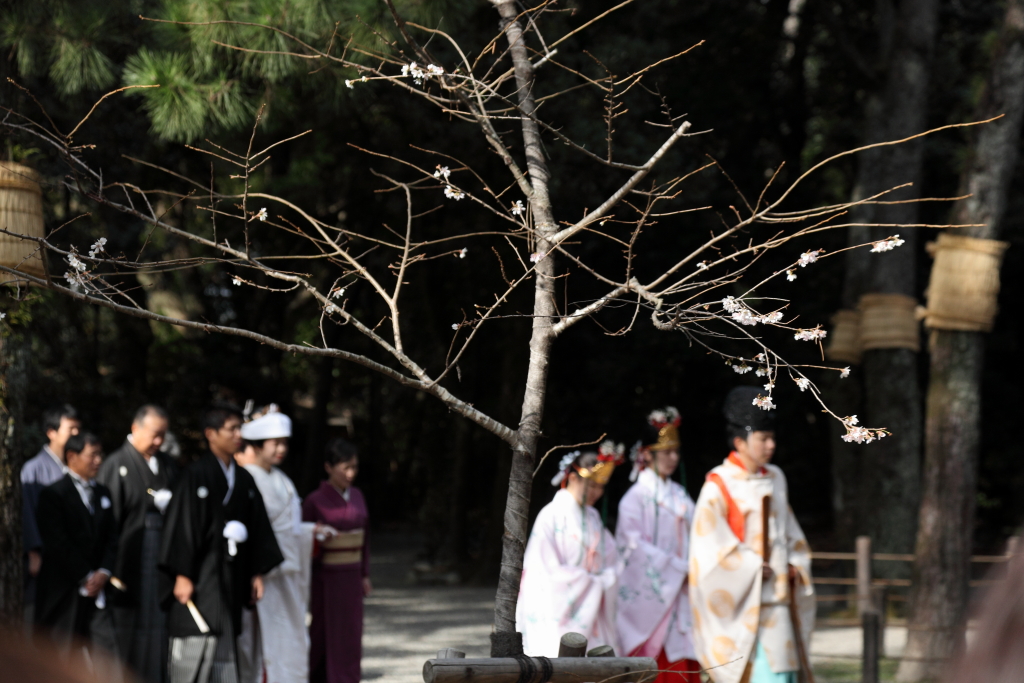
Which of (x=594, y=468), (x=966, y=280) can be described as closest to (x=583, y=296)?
(x=966, y=280)

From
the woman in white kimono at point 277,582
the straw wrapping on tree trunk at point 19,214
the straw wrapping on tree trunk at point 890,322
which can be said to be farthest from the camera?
the straw wrapping on tree trunk at point 890,322

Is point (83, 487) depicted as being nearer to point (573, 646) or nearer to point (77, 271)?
point (77, 271)

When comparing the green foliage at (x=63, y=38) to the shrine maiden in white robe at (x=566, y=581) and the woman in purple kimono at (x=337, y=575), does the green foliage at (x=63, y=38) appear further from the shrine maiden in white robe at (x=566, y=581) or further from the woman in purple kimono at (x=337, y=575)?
the shrine maiden in white robe at (x=566, y=581)

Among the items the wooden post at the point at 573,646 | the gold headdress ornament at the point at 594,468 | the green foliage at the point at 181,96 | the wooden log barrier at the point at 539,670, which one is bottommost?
the wooden log barrier at the point at 539,670

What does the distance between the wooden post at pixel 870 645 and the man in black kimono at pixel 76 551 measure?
4364 millimetres

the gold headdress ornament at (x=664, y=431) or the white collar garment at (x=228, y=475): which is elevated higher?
the gold headdress ornament at (x=664, y=431)

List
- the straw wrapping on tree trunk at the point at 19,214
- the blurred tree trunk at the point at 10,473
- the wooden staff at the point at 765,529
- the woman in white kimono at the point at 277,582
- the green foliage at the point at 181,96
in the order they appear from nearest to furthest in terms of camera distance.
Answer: the straw wrapping on tree trunk at the point at 19,214 < the blurred tree trunk at the point at 10,473 < the wooden staff at the point at 765,529 < the green foliage at the point at 181,96 < the woman in white kimono at the point at 277,582

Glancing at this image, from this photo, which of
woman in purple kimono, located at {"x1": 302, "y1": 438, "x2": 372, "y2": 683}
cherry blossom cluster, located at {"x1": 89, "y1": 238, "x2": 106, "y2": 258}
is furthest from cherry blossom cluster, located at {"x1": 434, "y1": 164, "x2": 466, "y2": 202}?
woman in purple kimono, located at {"x1": 302, "y1": 438, "x2": 372, "y2": 683}

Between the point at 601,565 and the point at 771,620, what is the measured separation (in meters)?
1.20

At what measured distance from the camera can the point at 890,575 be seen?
831 cm

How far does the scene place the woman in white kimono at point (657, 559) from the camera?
20.4 feet

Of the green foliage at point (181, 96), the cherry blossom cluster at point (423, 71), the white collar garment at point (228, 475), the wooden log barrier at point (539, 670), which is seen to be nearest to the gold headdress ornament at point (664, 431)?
the white collar garment at point (228, 475)

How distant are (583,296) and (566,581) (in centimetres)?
581

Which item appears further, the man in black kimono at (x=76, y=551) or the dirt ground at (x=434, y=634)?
the dirt ground at (x=434, y=634)
